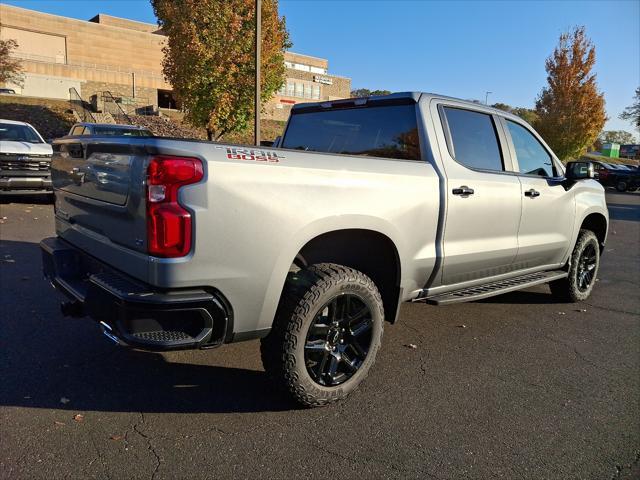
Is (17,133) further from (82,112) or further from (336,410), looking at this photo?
(82,112)

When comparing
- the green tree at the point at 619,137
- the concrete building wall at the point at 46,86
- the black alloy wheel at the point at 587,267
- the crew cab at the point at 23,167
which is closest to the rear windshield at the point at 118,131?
the crew cab at the point at 23,167

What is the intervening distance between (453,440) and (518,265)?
2206 millimetres

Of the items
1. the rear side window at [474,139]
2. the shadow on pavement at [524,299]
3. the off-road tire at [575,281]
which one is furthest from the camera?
the shadow on pavement at [524,299]

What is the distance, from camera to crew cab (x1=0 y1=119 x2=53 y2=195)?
1006 cm

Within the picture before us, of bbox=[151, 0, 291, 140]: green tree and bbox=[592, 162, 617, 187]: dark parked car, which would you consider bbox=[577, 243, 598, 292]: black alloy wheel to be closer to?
bbox=[151, 0, 291, 140]: green tree

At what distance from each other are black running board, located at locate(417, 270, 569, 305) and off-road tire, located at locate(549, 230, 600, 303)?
26 centimetres

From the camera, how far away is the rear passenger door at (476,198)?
12.3 feet

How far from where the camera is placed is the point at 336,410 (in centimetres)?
315

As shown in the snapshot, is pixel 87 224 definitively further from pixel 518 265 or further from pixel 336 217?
pixel 518 265

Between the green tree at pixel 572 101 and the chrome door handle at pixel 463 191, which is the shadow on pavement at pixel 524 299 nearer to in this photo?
the chrome door handle at pixel 463 191

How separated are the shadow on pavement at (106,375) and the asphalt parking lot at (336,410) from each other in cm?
1

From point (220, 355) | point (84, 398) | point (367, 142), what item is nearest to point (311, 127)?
point (367, 142)

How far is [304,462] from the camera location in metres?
2.61

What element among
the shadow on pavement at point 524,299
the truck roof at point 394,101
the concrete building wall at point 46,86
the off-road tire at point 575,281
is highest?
the concrete building wall at point 46,86
